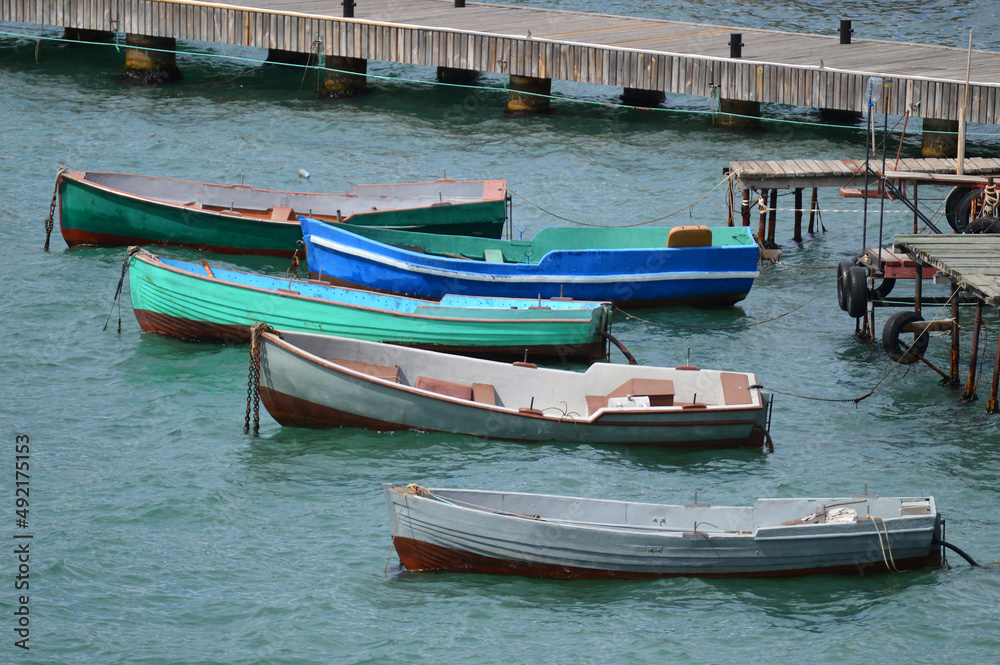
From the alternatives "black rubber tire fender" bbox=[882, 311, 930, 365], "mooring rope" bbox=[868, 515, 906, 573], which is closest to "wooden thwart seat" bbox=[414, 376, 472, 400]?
"mooring rope" bbox=[868, 515, 906, 573]

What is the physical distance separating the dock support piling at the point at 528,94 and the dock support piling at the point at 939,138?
10148mm

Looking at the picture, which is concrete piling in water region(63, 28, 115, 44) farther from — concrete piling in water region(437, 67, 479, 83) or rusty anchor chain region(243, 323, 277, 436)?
rusty anchor chain region(243, 323, 277, 436)

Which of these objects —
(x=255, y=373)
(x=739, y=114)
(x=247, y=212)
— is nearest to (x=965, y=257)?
(x=255, y=373)

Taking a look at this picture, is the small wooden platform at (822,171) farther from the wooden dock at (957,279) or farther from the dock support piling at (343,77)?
the dock support piling at (343,77)

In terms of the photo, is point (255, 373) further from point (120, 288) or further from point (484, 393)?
point (120, 288)

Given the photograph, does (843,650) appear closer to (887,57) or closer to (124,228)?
(124,228)

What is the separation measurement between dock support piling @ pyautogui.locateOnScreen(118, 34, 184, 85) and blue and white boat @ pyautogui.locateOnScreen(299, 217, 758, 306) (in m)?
17.5

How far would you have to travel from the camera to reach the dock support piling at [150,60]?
126 ft

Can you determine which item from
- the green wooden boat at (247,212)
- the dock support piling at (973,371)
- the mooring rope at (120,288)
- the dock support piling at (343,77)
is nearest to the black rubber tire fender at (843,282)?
the dock support piling at (973,371)

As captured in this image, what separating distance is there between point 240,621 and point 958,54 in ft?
87.2

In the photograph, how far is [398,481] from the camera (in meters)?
16.4

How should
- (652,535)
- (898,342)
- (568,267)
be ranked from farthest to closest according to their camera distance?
(568,267), (898,342), (652,535)

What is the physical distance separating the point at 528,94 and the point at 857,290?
1676 cm

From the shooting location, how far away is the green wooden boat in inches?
1003
